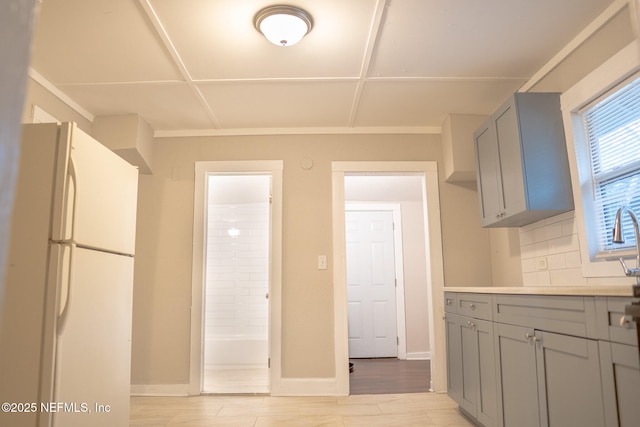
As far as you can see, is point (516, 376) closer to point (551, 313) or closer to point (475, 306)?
point (551, 313)

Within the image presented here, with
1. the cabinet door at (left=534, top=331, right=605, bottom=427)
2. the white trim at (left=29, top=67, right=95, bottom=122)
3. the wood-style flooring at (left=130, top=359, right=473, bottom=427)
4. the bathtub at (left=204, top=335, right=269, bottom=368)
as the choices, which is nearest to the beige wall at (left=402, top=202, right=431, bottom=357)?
the wood-style flooring at (left=130, top=359, right=473, bottom=427)

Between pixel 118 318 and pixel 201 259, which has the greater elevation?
pixel 201 259

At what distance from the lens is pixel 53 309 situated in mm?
1707

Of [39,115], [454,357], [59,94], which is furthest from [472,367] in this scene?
[59,94]

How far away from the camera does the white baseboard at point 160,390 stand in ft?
11.9

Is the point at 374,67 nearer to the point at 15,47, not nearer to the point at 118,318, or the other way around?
the point at 118,318

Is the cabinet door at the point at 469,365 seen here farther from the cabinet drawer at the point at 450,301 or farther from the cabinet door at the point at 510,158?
the cabinet door at the point at 510,158

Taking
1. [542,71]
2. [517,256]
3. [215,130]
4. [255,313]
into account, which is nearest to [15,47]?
[542,71]

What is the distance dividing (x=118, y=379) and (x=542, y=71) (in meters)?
3.20

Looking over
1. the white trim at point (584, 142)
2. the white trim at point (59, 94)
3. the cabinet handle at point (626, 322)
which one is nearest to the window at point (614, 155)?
the white trim at point (584, 142)

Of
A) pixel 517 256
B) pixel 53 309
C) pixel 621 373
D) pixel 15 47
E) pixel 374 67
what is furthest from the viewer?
pixel 517 256

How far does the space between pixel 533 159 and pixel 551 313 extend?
1110 mm

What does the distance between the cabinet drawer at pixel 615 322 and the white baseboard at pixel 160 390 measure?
3.21m

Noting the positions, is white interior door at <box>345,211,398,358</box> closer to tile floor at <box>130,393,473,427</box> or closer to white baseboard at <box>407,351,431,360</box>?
white baseboard at <box>407,351,431,360</box>
